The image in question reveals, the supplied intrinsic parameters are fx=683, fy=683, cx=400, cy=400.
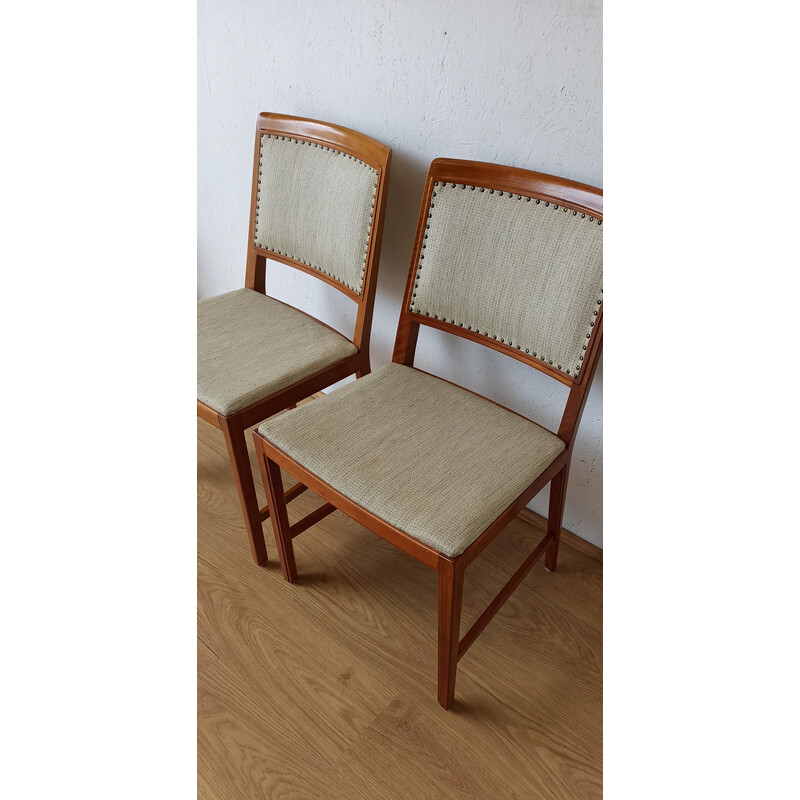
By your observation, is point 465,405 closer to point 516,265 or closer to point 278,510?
point 516,265

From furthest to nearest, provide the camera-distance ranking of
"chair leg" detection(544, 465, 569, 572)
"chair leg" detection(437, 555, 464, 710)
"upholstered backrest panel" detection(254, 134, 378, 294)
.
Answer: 1. "upholstered backrest panel" detection(254, 134, 378, 294)
2. "chair leg" detection(544, 465, 569, 572)
3. "chair leg" detection(437, 555, 464, 710)

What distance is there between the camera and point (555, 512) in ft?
4.94

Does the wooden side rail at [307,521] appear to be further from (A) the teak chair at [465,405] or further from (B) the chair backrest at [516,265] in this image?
(B) the chair backrest at [516,265]

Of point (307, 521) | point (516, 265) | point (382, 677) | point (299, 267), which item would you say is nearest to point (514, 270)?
point (516, 265)

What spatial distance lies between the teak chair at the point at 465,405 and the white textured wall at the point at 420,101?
108 mm

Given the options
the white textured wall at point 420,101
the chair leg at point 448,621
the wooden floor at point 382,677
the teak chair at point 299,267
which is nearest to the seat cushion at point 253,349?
the teak chair at point 299,267

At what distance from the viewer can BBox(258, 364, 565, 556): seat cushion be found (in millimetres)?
1178

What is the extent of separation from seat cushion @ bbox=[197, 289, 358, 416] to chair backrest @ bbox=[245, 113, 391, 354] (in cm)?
11

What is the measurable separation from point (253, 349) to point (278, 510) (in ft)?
1.25

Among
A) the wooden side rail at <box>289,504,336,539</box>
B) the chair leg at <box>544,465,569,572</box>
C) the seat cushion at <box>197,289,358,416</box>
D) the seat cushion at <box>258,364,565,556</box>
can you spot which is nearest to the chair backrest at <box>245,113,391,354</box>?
the seat cushion at <box>197,289,358,416</box>

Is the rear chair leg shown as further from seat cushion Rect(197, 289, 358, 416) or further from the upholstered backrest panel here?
the upholstered backrest panel

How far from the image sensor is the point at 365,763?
1.31 metres
